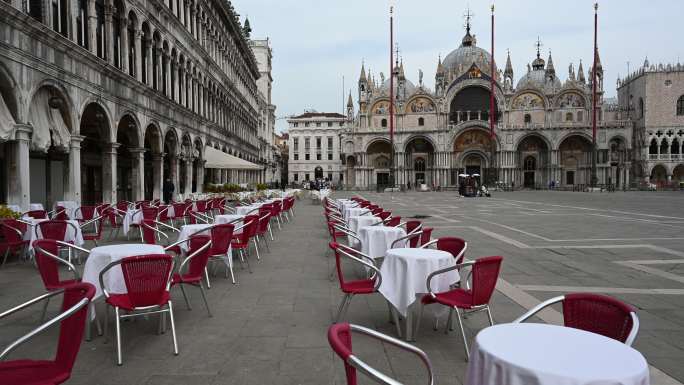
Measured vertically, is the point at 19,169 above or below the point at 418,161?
below

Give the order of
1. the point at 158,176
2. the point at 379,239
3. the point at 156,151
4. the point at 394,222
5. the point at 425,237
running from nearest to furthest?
the point at 425,237, the point at 379,239, the point at 394,222, the point at 156,151, the point at 158,176

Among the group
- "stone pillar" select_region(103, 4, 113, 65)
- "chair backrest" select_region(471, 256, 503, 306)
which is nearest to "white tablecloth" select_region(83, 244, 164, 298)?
"chair backrest" select_region(471, 256, 503, 306)

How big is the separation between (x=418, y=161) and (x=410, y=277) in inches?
2505

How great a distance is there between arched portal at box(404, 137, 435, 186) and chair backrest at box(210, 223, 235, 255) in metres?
60.5

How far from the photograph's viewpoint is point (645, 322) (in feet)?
16.7

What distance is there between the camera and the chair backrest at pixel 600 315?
2955mm

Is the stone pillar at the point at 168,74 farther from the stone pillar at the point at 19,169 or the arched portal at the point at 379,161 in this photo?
the arched portal at the point at 379,161

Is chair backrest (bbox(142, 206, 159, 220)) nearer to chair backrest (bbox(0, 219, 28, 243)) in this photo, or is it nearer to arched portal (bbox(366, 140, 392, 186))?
chair backrest (bbox(0, 219, 28, 243))

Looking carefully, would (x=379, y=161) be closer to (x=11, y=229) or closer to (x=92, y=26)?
(x=92, y=26)

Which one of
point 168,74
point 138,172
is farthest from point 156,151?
point 168,74

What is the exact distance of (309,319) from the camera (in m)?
5.26

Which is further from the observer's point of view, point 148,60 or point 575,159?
point 575,159

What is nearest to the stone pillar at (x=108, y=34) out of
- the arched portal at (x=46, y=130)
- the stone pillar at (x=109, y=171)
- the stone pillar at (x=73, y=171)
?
the stone pillar at (x=109, y=171)

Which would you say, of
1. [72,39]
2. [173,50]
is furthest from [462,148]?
[72,39]
